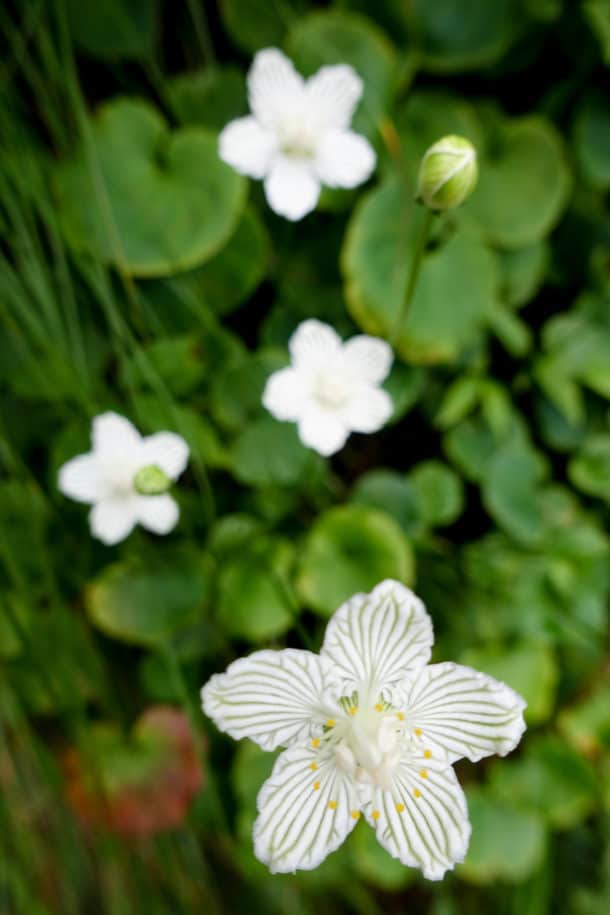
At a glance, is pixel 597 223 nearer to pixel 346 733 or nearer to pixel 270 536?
pixel 270 536

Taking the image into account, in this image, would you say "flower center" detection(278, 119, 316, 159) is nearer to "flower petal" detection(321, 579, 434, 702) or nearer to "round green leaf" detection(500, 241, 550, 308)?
"round green leaf" detection(500, 241, 550, 308)

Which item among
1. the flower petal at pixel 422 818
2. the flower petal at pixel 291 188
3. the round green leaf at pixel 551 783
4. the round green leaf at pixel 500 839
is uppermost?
the flower petal at pixel 291 188

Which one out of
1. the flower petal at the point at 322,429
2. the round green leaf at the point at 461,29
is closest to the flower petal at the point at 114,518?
the flower petal at the point at 322,429

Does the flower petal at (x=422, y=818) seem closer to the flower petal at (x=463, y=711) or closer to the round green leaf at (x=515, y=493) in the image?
A: the flower petal at (x=463, y=711)

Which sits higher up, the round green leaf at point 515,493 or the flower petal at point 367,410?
the flower petal at point 367,410

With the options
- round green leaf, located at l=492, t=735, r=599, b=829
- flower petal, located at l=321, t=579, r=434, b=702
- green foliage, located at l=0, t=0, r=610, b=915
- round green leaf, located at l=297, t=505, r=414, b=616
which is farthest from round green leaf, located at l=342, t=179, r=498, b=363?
round green leaf, located at l=492, t=735, r=599, b=829

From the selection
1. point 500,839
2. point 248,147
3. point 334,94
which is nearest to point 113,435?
point 248,147
